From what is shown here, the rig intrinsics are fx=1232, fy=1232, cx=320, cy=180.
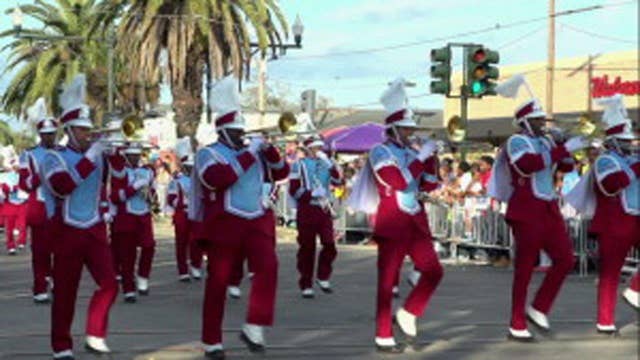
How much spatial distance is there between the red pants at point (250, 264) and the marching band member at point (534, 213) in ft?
6.90

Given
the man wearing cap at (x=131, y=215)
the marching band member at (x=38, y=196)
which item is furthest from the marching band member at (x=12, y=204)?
the man wearing cap at (x=131, y=215)

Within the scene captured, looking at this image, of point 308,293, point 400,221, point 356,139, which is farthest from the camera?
point 356,139

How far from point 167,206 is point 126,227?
3.16 meters

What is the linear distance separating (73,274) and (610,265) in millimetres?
4528

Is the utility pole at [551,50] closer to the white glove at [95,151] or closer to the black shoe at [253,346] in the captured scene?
the black shoe at [253,346]

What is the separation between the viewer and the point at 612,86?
41969 mm

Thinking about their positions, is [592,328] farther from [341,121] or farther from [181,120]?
[341,121]

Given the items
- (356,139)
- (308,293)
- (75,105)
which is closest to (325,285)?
(308,293)

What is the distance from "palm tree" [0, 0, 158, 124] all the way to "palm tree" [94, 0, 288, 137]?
289 inches

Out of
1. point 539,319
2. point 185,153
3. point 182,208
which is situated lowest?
point 539,319

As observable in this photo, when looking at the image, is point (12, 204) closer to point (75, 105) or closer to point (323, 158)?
point (323, 158)

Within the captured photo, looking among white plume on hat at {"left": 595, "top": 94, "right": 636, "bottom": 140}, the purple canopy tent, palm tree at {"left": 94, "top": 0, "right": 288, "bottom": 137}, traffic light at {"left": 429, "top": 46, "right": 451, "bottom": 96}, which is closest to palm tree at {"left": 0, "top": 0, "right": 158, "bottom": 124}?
palm tree at {"left": 94, "top": 0, "right": 288, "bottom": 137}

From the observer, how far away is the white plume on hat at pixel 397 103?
991 centimetres

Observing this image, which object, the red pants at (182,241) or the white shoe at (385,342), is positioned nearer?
the white shoe at (385,342)
